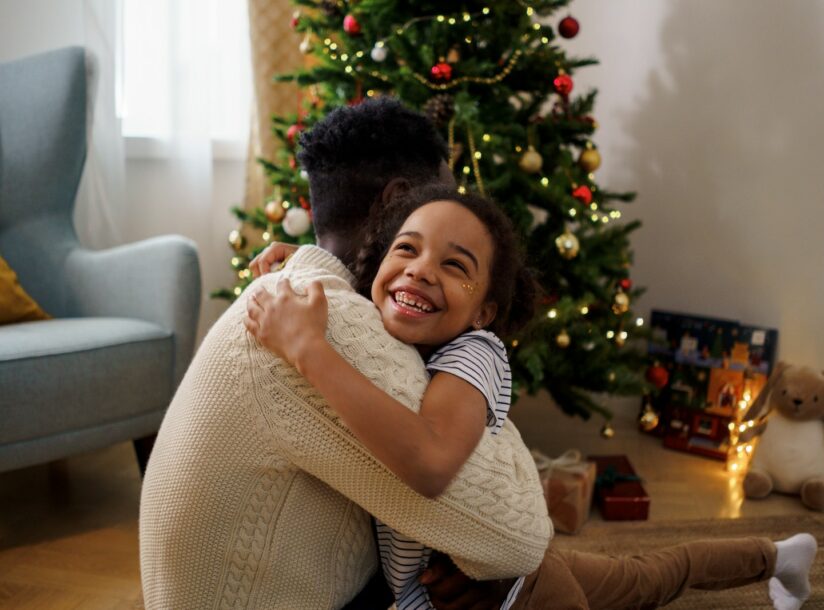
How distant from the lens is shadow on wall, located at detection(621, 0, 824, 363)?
2.46 metres

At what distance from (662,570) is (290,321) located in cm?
95

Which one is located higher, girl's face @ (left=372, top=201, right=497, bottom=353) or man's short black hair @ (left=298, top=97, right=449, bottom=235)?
man's short black hair @ (left=298, top=97, right=449, bottom=235)

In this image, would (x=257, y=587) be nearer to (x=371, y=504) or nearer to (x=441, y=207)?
(x=371, y=504)

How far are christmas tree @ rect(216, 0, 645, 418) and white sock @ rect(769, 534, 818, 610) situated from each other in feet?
2.25

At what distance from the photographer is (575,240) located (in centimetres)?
209

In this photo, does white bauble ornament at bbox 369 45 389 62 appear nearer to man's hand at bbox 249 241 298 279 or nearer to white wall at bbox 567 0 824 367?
man's hand at bbox 249 241 298 279

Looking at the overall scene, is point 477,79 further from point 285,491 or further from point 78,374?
point 285,491

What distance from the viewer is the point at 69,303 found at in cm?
221

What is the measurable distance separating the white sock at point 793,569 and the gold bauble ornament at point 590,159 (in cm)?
111

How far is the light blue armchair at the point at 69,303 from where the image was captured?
5.67 ft

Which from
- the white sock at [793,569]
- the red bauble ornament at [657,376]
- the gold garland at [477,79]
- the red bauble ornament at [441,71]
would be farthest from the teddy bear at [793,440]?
the red bauble ornament at [441,71]

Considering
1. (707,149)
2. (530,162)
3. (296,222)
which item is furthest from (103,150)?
(707,149)

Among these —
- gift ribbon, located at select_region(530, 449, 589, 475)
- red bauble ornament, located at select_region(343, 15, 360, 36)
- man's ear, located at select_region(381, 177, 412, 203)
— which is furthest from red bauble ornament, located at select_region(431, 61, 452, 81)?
gift ribbon, located at select_region(530, 449, 589, 475)

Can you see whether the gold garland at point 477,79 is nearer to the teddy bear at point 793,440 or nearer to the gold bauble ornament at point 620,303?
the gold bauble ornament at point 620,303
